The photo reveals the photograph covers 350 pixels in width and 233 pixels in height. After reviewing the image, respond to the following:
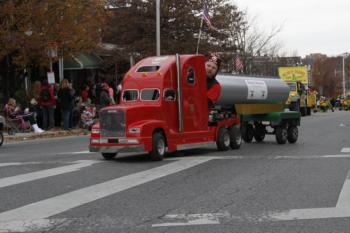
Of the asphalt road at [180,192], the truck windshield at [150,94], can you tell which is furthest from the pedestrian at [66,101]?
the truck windshield at [150,94]

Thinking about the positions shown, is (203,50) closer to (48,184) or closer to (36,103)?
(36,103)

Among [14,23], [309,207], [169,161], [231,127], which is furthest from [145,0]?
[309,207]

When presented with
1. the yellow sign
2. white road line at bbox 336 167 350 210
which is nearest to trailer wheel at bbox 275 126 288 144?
white road line at bbox 336 167 350 210

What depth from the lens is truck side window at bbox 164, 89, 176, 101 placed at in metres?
14.3

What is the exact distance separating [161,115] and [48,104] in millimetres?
12058

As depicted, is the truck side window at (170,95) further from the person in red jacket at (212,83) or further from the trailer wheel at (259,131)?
the trailer wheel at (259,131)

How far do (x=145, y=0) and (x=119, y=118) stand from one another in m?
27.8

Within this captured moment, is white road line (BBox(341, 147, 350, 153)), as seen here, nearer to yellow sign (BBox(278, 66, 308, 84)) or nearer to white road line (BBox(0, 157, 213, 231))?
white road line (BBox(0, 157, 213, 231))

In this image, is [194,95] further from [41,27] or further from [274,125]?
[41,27]

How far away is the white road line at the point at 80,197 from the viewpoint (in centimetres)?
802

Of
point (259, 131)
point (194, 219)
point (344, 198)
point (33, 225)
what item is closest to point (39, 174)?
point (33, 225)

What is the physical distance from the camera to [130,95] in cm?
1465

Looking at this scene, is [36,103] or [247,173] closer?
[247,173]

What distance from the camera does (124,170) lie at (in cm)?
1234
